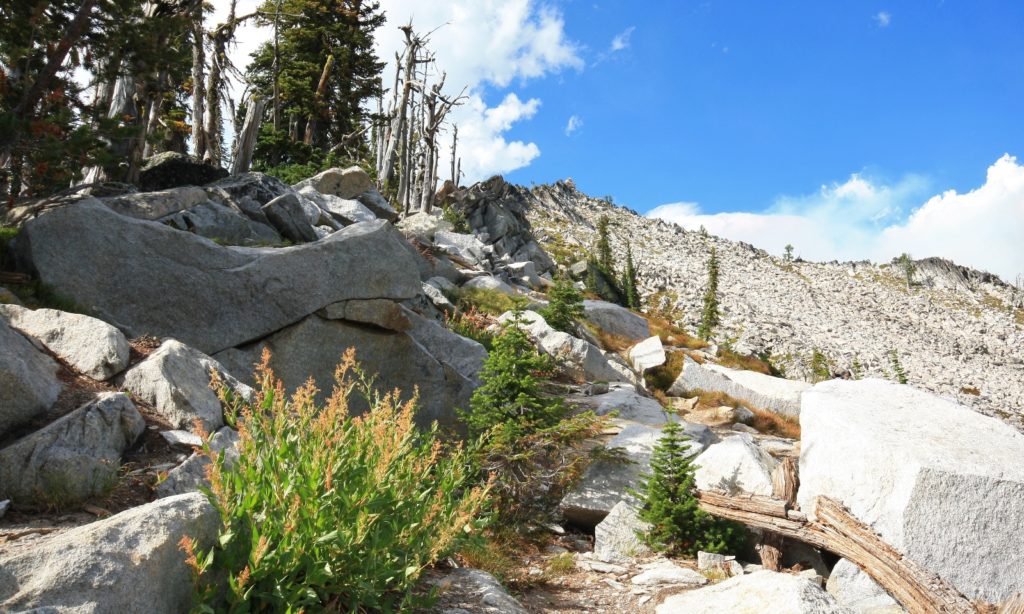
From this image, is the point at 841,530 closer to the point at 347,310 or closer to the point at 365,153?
the point at 347,310

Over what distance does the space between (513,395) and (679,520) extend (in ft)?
9.17

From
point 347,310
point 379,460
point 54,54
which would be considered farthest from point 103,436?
point 54,54

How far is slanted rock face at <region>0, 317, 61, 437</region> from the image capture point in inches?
196

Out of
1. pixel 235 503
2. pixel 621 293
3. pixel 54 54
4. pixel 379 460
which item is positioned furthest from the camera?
pixel 621 293

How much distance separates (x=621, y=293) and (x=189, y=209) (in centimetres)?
4370

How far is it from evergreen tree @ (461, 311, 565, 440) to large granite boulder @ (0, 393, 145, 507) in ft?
15.2

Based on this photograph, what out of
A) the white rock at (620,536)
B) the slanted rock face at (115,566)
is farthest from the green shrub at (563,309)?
the slanted rock face at (115,566)

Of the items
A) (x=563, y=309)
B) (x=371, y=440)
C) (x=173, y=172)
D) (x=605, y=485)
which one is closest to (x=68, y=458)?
(x=371, y=440)

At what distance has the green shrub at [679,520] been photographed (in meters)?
7.76

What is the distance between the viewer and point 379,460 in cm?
393

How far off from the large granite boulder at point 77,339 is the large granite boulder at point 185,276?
1.45 metres

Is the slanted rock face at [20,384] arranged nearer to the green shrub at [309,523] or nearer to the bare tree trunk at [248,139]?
the green shrub at [309,523]

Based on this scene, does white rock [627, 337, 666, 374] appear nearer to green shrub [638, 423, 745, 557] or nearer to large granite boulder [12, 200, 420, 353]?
A: large granite boulder [12, 200, 420, 353]

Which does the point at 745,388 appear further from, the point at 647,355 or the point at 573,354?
the point at 573,354
